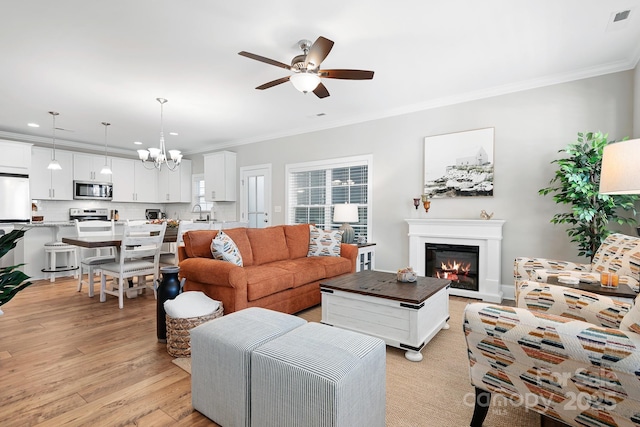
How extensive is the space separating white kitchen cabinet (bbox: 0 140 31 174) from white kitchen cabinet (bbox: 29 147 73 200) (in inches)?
11.1

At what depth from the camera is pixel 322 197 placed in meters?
5.75

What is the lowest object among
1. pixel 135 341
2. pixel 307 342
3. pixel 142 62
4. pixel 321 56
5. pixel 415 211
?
pixel 135 341

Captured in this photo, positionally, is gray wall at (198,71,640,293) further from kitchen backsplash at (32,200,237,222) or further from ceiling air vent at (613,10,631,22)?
kitchen backsplash at (32,200,237,222)

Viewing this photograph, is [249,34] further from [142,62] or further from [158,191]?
[158,191]

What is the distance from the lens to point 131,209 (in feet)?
25.4

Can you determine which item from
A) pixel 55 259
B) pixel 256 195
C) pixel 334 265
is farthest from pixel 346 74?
pixel 55 259

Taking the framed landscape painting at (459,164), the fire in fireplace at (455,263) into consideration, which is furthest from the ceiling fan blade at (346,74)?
the fire in fireplace at (455,263)

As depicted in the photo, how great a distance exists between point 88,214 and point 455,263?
7.50 meters

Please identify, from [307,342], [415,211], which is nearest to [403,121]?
[415,211]

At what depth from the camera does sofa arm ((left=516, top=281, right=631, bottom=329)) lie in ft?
5.57

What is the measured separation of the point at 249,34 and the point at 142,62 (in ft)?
4.28

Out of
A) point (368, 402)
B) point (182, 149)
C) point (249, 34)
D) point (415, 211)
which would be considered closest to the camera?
point (368, 402)

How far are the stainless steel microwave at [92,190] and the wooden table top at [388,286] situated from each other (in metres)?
6.39

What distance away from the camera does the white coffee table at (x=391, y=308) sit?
234cm
